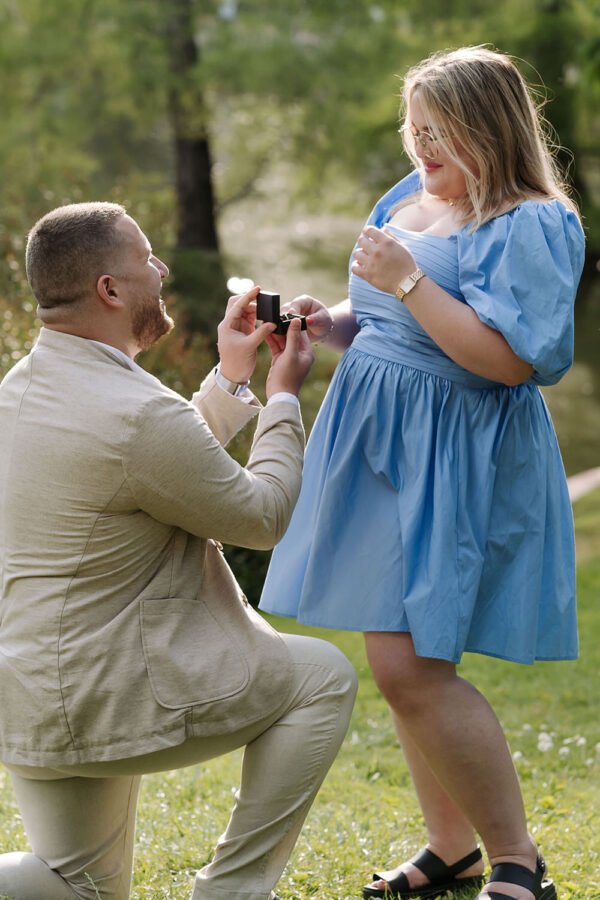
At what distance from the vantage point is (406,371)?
2.88 metres

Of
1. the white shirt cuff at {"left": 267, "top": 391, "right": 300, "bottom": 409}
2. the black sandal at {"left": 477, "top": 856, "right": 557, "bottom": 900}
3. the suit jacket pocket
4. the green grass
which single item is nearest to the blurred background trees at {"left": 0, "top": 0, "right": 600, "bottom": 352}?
the green grass

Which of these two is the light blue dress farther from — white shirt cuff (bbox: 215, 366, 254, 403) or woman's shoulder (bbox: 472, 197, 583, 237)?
white shirt cuff (bbox: 215, 366, 254, 403)

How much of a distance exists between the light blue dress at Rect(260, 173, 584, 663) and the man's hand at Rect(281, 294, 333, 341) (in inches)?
3.3

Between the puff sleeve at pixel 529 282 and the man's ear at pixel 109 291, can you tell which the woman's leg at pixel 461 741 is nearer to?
the puff sleeve at pixel 529 282

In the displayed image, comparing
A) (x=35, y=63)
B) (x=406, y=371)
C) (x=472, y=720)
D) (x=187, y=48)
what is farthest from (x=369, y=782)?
(x=35, y=63)

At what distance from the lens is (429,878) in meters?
3.15

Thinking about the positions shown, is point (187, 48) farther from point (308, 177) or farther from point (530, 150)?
point (530, 150)

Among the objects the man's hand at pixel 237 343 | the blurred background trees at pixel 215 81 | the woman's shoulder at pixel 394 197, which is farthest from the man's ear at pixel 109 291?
the blurred background trees at pixel 215 81

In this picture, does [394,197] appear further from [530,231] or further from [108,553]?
[108,553]

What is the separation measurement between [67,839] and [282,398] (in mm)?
Result: 1050

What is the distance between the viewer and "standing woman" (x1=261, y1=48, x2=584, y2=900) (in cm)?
266

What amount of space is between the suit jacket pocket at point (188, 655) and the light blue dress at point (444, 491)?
0.47 metres

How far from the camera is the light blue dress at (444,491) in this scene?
2.73 metres

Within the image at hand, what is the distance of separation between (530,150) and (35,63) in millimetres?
15750
